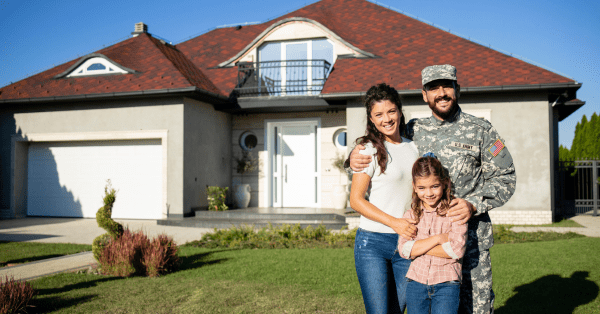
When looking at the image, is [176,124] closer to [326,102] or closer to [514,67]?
[326,102]

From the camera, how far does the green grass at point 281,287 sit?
449 centimetres

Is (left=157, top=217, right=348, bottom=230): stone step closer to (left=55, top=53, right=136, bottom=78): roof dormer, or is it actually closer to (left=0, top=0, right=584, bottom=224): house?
(left=0, top=0, right=584, bottom=224): house

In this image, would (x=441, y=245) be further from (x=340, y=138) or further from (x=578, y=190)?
(x=578, y=190)

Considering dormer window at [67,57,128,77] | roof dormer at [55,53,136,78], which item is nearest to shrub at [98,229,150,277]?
roof dormer at [55,53,136,78]

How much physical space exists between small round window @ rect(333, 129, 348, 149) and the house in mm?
44

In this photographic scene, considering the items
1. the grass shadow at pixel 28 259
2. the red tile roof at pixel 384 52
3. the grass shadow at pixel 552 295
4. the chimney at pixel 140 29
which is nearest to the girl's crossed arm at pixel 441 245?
the grass shadow at pixel 552 295

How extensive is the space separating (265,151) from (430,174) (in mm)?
12078

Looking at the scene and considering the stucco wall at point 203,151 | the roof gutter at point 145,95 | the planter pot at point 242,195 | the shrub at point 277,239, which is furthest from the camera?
the planter pot at point 242,195

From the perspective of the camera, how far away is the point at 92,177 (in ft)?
44.0

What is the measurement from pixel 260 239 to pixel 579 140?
23804 mm

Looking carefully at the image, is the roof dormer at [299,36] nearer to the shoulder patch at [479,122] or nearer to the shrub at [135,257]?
the shrub at [135,257]

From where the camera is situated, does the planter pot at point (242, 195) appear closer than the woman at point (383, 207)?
No

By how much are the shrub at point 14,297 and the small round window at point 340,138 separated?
10.2 m

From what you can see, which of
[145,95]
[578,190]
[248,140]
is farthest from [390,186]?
[578,190]
